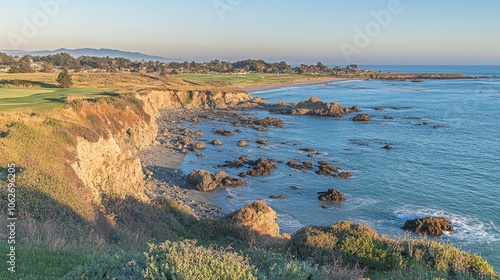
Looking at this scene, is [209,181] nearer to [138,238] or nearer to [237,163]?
[237,163]

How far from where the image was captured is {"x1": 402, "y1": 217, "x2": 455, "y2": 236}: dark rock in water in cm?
2431

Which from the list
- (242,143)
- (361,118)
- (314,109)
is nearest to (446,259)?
(242,143)

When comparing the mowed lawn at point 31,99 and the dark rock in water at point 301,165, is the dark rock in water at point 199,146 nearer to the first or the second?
the dark rock in water at point 301,165

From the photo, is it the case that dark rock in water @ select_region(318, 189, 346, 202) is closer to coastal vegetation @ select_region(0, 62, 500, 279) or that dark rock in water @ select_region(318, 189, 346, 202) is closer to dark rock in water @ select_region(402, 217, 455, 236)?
dark rock in water @ select_region(402, 217, 455, 236)

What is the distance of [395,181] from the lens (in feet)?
113

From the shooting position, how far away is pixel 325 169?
37250 millimetres

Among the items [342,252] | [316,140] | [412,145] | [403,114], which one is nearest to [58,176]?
[342,252]

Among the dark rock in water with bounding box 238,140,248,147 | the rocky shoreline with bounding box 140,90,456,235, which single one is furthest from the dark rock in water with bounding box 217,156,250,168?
the dark rock in water with bounding box 238,140,248,147

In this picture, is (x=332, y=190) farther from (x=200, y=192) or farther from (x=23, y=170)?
(x=23, y=170)

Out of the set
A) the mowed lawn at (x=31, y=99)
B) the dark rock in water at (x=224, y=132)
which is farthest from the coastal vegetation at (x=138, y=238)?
the dark rock in water at (x=224, y=132)

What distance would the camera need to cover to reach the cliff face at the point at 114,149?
1894 cm

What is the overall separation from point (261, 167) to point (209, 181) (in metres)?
7.37

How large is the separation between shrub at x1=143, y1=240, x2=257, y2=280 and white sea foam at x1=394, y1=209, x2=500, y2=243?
860 inches

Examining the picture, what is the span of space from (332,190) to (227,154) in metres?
16.2
